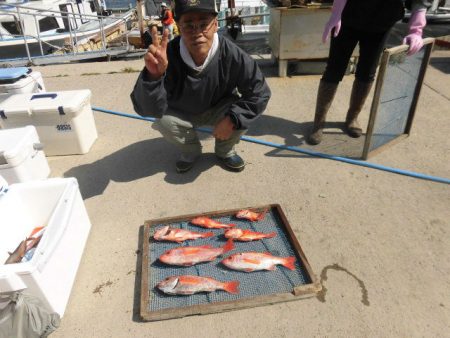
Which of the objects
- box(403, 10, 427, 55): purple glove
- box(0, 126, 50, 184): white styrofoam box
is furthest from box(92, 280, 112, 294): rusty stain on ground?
box(403, 10, 427, 55): purple glove

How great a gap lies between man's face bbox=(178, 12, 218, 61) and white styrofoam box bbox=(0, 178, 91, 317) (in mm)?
1290

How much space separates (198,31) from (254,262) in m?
1.63

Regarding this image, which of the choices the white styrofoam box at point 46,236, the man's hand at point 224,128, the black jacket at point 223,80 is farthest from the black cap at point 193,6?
the white styrofoam box at point 46,236

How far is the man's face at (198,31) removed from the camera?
228 centimetres

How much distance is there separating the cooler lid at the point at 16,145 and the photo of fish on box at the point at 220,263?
1.13 meters

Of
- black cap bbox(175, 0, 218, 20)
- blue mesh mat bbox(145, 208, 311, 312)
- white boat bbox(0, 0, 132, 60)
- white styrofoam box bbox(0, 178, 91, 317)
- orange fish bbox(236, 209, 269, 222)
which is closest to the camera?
white styrofoam box bbox(0, 178, 91, 317)

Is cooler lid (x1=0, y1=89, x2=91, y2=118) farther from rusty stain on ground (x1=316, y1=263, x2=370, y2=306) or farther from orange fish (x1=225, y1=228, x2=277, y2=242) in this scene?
rusty stain on ground (x1=316, y1=263, x2=370, y2=306)

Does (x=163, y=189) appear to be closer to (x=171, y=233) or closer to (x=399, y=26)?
(x=171, y=233)

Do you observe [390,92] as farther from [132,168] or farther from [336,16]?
[132,168]

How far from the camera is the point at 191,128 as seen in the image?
291 centimetres

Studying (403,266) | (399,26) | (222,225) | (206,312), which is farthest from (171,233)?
(399,26)

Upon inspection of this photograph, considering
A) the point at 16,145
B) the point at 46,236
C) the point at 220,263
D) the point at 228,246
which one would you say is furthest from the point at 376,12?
the point at 16,145

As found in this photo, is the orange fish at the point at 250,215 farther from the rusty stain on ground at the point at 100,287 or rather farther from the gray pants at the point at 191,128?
the rusty stain on ground at the point at 100,287

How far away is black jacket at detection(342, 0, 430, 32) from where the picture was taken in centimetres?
276
